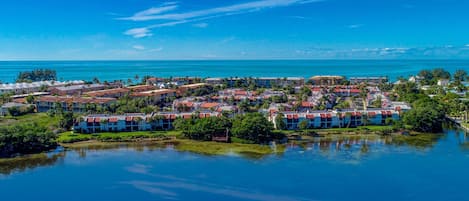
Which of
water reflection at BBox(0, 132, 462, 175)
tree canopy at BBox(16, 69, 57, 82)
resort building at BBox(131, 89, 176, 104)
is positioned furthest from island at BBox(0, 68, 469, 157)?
tree canopy at BBox(16, 69, 57, 82)

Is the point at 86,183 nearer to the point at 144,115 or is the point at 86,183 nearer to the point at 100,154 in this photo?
the point at 100,154

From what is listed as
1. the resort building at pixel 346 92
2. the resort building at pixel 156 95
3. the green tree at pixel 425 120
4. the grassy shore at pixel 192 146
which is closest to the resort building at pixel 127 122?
the grassy shore at pixel 192 146

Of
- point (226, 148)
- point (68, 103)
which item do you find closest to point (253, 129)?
point (226, 148)

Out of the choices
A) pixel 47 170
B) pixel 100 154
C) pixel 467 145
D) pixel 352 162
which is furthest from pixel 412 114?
pixel 47 170

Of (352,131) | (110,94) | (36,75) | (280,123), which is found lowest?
(352,131)

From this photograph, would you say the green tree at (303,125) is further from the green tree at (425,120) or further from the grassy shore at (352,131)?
the green tree at (425,120)

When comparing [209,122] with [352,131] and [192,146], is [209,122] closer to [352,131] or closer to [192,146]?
[192,146]
